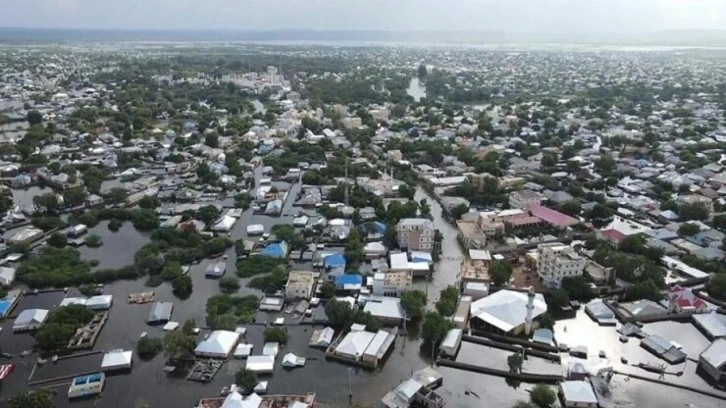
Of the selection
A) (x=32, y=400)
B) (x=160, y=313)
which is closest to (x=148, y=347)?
(x=160, y=313)

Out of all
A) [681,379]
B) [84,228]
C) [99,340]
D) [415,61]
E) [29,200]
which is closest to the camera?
[681,379]

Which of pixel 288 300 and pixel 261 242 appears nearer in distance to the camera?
pixel 288 300

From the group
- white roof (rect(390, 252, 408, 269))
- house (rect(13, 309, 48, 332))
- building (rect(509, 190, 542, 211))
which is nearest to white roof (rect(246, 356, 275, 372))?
white roof (rect(390, 252, 408, 269))

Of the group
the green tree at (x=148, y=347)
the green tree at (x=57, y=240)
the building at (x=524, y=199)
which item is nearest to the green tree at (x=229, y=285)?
the green tree at (x=148, y=347)

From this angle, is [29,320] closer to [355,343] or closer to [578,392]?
[355,343]

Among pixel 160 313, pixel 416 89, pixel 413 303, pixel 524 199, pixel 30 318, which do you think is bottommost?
pixel 160 313

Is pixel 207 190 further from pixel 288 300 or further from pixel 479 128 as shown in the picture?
pixel 479 128

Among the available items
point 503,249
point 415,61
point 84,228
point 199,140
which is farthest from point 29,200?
point 415,61
